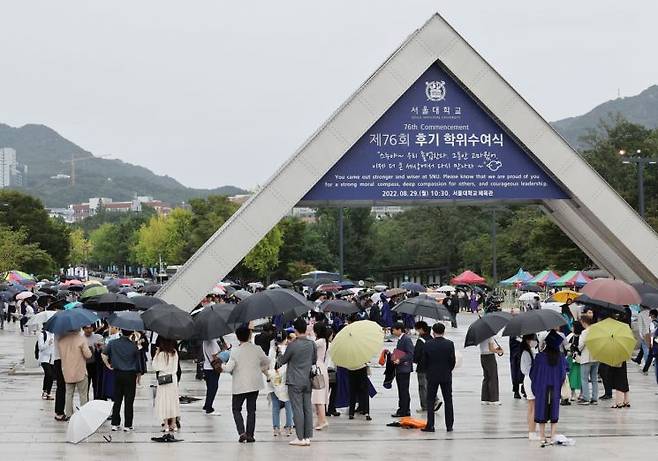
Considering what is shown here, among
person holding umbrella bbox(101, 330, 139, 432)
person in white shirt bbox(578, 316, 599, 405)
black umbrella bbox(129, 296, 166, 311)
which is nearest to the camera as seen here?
person holding umbrella bbox(101, 330, 139, 432)

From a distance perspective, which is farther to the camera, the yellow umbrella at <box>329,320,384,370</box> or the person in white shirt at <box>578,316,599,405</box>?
the person in white shirt at <box>578,316,599,405</box>

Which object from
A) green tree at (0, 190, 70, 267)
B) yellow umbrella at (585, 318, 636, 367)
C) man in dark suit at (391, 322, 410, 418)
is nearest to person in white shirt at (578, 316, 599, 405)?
yellow umbrella at (585, 318, 636, 367)

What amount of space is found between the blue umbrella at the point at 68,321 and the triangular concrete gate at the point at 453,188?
12.2m

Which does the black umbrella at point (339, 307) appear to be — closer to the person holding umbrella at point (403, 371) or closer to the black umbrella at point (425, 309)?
the black umbrella at point (425, 309)

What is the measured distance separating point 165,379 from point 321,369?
101 inches

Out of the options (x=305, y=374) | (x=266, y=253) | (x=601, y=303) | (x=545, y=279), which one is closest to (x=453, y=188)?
(x=601, y=303)

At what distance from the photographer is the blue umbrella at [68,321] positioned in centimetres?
1747

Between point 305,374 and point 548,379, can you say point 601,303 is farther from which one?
point 305,374

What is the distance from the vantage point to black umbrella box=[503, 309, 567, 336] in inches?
637

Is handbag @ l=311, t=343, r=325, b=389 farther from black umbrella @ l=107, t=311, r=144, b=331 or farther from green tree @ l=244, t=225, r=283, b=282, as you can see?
green tree @ l=244, t=225, r=283, b=282

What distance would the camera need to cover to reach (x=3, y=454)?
14.9m

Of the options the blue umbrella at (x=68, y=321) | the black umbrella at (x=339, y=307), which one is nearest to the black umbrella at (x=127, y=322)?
the blue umbrella at (x=68, y=321)

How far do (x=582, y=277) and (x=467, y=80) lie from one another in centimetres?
2445

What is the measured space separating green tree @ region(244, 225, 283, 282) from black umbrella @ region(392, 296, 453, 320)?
220 feet
